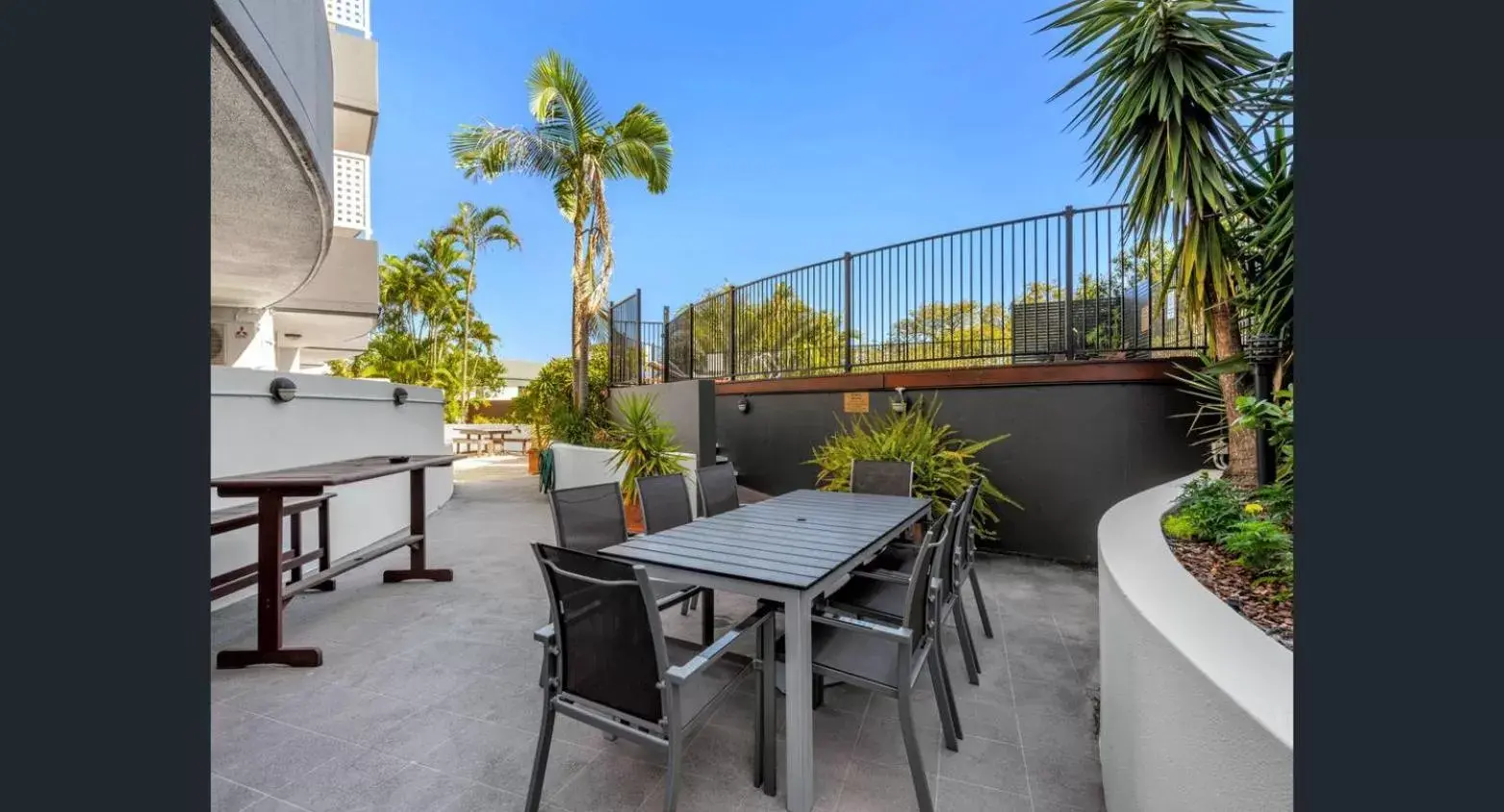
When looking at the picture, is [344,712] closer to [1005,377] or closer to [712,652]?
[712,652]

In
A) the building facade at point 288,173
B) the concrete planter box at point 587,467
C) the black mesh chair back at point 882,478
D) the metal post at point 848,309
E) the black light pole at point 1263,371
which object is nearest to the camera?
the building facade at point 288,173

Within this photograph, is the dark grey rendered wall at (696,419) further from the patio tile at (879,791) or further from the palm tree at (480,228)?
the palm tree at (480,228)

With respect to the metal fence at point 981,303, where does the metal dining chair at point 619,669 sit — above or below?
below

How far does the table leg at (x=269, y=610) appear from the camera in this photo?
3154 mm

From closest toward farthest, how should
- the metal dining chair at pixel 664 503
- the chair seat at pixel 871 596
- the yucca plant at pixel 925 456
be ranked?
the chair seat at pixel 871 596
the metal dining chair at pixel 664 503
the yucca plant at pixel 925 456

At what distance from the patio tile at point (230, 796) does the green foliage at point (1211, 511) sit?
13.5ft

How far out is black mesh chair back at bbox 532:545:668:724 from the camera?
1729mm

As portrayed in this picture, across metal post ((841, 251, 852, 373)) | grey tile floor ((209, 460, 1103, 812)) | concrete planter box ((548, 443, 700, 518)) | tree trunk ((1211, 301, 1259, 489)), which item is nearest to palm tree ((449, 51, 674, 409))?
concrete planter box ((548, 443, 700, 518))

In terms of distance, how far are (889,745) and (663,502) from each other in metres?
1.85

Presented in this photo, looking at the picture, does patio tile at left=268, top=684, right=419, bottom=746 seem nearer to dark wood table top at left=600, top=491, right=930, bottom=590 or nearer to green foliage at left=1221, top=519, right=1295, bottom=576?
dark wood table top at left=600, top=491, right=930, bottom=590

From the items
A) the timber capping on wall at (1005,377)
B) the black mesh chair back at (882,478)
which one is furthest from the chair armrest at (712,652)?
the timber capping on wall at (1005,377)

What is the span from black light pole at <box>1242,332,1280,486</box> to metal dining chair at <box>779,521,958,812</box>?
192cm

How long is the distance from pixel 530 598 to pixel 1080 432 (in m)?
4.88

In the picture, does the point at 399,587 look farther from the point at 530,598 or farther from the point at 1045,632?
the point at 1045,632
